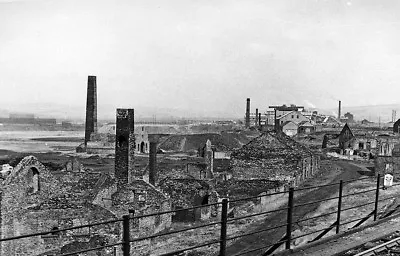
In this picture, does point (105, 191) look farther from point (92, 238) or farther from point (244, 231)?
point (244, 231)

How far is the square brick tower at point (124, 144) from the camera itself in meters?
22.1

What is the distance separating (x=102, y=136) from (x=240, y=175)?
115 feet

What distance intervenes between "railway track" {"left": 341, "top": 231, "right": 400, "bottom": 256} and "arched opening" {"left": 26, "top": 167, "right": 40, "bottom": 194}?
13.0m

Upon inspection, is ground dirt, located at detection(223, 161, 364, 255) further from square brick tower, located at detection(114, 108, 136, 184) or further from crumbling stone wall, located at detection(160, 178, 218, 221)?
square brick tower, located at detection(114, 108, 136, 184)

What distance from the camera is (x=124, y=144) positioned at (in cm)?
2241

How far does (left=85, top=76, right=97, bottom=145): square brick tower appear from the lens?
2414 inches

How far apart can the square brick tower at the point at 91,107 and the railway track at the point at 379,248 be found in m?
57.5

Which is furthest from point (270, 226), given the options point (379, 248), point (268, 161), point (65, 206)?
point (268, 161)

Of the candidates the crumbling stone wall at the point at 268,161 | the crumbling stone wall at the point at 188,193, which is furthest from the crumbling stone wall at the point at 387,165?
the crumbling stone wall at the point at 188,193

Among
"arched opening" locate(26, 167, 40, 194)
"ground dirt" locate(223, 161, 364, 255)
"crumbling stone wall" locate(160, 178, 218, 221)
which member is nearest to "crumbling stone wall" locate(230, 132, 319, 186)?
"ground dirt" locate(223, 161, 364, 255)

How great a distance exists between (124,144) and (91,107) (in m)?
41.6

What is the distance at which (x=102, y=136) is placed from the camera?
63656 millimetres

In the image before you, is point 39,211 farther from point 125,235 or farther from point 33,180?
point 125,235

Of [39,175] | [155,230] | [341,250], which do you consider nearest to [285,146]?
[155,230]
